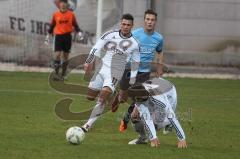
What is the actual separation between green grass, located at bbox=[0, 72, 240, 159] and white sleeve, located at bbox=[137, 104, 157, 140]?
0.67 ft

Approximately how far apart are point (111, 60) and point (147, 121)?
6.14 ft

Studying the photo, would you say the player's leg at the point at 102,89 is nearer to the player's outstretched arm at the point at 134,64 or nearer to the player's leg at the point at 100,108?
the player's leg at the point at 100,108

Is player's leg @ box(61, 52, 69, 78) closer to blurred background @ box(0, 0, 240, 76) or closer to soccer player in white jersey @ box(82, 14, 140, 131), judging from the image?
blurred background @ box(0, 0, 240, 76)

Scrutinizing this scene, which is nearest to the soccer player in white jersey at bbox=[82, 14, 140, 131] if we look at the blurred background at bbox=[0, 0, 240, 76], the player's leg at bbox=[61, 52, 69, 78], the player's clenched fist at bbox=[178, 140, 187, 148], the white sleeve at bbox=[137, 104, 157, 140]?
the white sleeve at bbox=[137, 104, 157, 140]

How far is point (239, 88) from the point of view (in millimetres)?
23750

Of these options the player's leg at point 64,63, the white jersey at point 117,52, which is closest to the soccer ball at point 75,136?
the white jersey at point 117,52

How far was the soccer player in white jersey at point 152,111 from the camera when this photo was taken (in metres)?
12.5

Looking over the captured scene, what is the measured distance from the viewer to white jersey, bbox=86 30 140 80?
44.2 ft

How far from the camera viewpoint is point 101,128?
1478 centimetres

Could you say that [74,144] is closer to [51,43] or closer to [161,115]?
[161,115]

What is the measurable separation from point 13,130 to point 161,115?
2.41m

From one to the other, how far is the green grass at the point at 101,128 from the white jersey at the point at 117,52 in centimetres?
112

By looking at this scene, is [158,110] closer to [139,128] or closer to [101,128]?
[139,128]

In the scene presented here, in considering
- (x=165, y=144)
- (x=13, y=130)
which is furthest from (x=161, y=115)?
(x=13, y=130)
